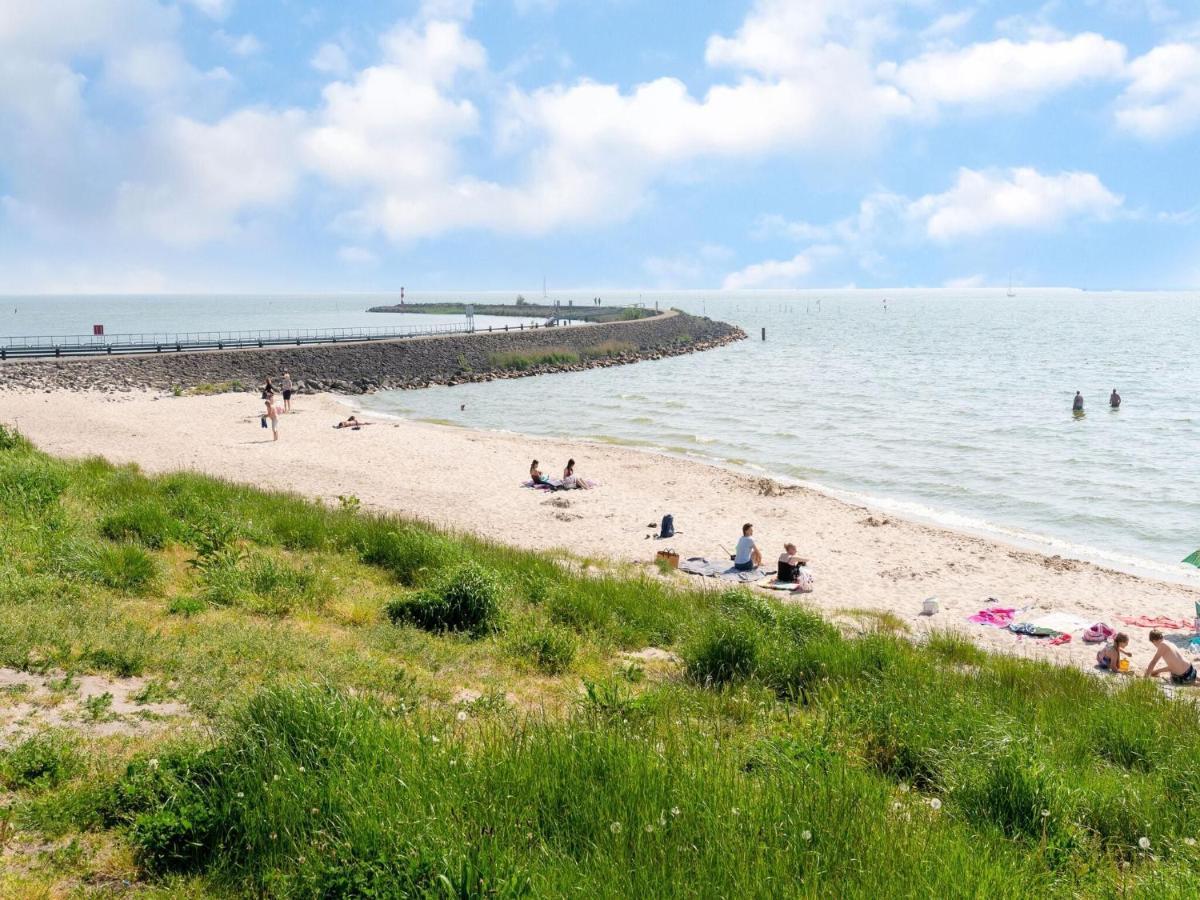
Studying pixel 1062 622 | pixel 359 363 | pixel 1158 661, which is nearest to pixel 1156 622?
pixel 1062 622

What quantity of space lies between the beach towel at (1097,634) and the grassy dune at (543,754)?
4824mm

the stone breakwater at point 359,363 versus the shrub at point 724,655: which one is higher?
the stone breakwater at point 359,363

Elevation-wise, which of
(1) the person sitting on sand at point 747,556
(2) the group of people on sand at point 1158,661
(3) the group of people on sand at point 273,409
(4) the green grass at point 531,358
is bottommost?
(2) the group of people on sand at point 1158,661

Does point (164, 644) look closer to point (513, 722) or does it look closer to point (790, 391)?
point (513, 722)

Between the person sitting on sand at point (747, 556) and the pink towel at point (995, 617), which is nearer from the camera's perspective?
the pink towel at point (995, 617)

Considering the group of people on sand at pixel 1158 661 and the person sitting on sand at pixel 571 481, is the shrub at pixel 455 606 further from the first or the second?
the person sitting on sand at pixel 571 481

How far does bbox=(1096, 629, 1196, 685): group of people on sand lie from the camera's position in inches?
500

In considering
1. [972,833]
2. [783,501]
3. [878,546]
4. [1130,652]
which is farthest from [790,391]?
[972,833]

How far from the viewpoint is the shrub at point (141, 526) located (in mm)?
12375

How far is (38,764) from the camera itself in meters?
5.64

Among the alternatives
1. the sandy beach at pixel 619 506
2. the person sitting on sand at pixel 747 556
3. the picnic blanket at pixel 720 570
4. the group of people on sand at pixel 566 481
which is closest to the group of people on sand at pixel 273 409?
the sandy beach at pixel 619 506

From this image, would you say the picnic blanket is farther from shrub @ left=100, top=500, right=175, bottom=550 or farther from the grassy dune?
shrub @ left=100, top=500, right=175, bottom=550

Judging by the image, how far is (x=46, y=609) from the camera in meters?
8.71

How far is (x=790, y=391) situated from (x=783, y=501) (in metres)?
30.1
